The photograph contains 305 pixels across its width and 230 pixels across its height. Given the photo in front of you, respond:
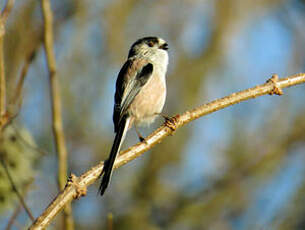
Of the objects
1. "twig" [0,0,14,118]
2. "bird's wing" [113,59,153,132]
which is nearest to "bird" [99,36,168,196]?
"bird's wing" [113,59,153,132]

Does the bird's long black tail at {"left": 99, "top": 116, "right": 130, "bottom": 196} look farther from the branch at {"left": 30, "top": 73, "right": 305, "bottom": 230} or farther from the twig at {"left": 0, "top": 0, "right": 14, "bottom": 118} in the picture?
the twig at {"left": 0, "top": 0, "right": 14, "bottom": 118}

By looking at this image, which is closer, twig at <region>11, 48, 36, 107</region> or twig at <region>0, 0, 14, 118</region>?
twig at <region>0, 0, 14, 118</region>

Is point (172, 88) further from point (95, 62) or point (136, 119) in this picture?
point (136, 119)

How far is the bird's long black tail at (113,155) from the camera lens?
269 centimetres

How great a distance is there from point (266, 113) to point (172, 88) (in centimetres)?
209

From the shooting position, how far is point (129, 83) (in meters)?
4.10

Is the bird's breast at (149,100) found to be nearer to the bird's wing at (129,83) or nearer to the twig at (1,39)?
the bird's wing at (129,83)

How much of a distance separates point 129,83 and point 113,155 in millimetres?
1378

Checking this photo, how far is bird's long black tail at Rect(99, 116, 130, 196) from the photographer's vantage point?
8.82 feet

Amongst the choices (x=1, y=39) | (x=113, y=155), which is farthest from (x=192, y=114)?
(x=1, y=39)

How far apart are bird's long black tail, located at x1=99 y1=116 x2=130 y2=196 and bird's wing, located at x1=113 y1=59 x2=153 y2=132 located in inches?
3.4

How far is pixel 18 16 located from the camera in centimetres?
704

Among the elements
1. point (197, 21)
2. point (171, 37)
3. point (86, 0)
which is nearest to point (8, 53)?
point (86, 0)

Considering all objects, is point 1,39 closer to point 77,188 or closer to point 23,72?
point 23,72
